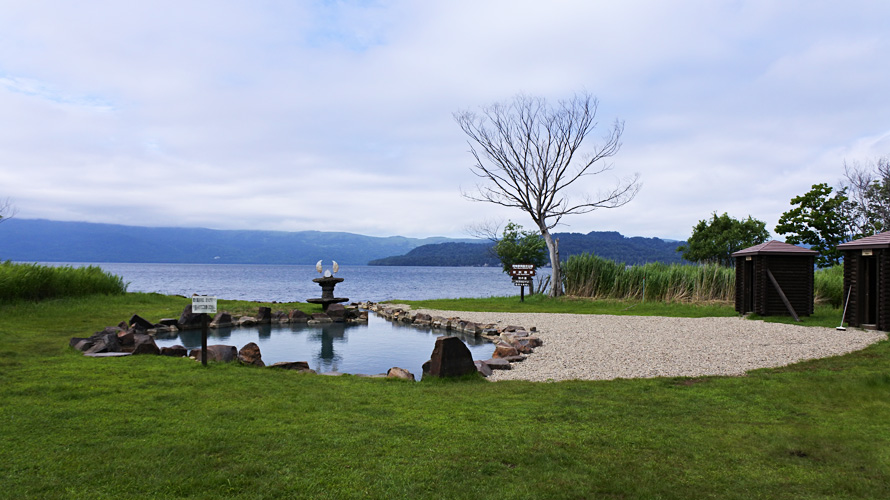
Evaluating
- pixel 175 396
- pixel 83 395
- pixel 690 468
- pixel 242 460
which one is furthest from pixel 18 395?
pixel 690 468

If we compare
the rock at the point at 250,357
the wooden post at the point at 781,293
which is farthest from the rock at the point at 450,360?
the wooden post at the point at 781,293

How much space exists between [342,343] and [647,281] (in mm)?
12302

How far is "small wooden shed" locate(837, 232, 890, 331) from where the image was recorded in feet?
36.9

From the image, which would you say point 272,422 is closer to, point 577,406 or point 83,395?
point 83,395

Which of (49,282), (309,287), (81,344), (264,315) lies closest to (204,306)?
(81,344)

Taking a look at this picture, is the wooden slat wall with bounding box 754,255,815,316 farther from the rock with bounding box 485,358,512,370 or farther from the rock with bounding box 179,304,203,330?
the rock with bounding box 179,304,203,330

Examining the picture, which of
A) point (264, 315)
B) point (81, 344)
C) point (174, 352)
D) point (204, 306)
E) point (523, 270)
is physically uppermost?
point (523, 270)

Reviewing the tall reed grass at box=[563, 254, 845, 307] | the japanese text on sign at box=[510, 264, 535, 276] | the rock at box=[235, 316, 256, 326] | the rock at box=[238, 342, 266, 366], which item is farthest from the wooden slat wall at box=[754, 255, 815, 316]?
the rock at box=[235, 316, 256, 326]

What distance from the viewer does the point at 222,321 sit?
15.5m

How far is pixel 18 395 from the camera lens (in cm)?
528

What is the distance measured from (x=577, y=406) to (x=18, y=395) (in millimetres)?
5617

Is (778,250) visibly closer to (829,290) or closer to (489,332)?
(829,290)

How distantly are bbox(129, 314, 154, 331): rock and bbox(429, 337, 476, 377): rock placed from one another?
9419 millimetres

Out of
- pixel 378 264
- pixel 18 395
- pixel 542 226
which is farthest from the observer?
pixel 378 264
